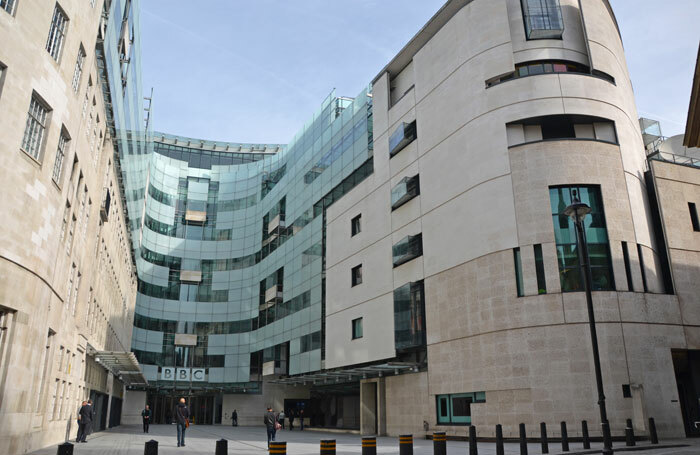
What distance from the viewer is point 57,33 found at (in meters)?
18.8

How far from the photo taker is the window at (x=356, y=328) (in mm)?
38312

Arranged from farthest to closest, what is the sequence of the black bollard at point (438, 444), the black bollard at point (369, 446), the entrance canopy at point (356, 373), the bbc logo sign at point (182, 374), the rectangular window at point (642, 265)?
the bbc logo sign at point (182, 374) < the entrance canopy at point (356, 373) < the rectangular window at point (642, 265) < the black bollard at point (438, 444) < the black bollard at point (369, 446)

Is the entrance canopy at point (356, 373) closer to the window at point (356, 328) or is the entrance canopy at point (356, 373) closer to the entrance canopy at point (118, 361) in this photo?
the window at point (356, 328)

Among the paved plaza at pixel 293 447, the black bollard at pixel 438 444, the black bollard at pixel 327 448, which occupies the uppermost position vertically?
the black bollard at pixel 327 448

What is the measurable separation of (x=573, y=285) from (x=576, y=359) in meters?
3.31

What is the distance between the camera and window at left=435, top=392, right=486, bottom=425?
2648 centimetres

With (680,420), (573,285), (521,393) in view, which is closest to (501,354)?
(521,393)

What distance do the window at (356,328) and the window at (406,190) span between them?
30.4ft

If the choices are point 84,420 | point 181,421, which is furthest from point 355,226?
point 84,420

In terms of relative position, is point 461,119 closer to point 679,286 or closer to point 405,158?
point 405,158

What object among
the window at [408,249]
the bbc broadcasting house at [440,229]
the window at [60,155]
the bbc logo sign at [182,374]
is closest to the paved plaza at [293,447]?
the bbc broadcasting house at [440,229]

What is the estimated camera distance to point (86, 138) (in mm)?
24484

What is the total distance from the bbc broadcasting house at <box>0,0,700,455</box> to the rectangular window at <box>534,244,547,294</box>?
128mm

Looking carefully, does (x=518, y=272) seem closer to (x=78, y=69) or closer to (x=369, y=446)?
(x=369, y=446)
